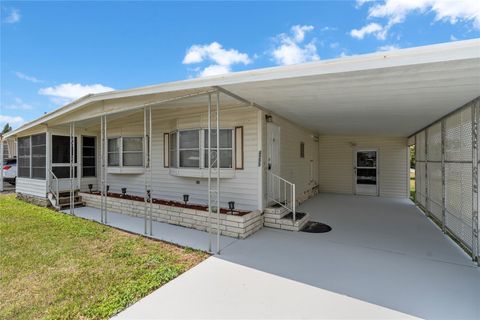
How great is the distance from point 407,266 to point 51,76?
11.7 meters

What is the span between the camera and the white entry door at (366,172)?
975 centimetres

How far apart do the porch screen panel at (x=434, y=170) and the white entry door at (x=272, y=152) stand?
367 cm

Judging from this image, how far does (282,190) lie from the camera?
648cm

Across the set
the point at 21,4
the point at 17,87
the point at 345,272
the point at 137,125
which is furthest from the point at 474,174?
the point at 17,87

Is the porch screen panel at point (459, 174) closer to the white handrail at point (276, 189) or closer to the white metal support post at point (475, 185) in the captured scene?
the white metal support post at point (475, 185)

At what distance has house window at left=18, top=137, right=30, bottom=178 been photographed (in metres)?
8.55

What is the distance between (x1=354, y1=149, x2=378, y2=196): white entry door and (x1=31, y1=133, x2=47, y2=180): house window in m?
11.8

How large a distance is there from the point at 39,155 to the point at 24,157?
1.65m

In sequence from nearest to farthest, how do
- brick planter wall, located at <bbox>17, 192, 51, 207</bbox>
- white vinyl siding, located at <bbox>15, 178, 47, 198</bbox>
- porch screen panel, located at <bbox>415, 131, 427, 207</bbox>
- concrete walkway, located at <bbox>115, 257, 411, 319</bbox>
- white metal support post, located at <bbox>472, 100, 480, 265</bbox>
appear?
concrete walkway, located at <bbox>115, 257, 411, 319</bbox> < white metal support post, located at <bbox>472, 100, 480, 265</bbox> < porch screen panel, located at <bbox>415, 131, 427, 207</bbox> < brick planter wall, located at <bbox>17, 192, 51, 207</bbox> < white vinyl siding, located at <bbox>15, 178, 47, 198</bbox>

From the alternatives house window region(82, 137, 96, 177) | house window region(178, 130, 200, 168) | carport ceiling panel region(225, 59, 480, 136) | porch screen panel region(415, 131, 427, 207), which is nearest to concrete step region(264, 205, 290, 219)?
house window region(178, 130, 200, 168)

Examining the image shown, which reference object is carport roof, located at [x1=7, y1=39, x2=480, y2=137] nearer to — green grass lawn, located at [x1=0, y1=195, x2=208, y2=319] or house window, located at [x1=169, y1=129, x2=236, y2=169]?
house window, located at [x1=169, y1=129, x2=236, y2=169]

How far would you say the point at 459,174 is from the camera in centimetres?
412

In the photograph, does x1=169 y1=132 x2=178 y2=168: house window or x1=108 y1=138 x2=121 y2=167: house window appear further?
x1=108 y1=138 x2=121 y2=167: house window

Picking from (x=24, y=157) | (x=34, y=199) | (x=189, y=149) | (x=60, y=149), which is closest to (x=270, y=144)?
(x=189, y=149)
